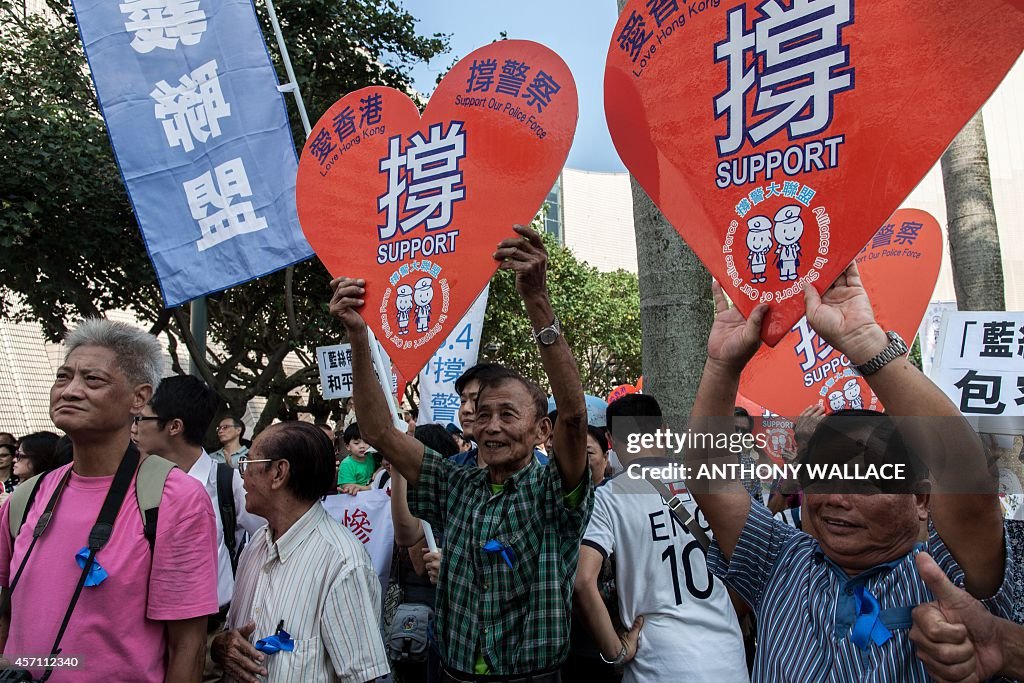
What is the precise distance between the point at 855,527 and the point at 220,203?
3.56 meters

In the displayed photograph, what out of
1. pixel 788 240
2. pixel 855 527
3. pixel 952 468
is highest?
pixel 788 240

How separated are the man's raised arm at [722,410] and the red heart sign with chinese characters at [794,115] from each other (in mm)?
47

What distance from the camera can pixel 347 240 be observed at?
307 centimetres

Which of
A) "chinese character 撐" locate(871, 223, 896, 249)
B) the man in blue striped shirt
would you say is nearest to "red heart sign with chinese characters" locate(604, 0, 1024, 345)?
the man in blue striped shirt

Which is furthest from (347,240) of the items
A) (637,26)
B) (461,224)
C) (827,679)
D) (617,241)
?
(617,241)

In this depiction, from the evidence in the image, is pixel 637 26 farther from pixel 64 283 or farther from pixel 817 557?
pixel 64 283

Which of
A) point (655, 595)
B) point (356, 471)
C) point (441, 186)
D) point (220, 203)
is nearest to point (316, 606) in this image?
point (655, 595)

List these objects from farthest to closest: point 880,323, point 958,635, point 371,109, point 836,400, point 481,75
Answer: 1. point 836,400
2. point 880,323
3. point 371,109
4. point 481,75
5. point 958,635

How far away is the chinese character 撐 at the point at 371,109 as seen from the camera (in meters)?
3.14

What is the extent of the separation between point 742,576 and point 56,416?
190 cm

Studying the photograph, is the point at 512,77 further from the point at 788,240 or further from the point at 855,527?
the point at 855,527

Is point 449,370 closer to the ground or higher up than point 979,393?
higher up

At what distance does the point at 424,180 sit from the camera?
2938mm

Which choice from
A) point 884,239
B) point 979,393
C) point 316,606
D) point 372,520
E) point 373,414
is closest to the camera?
point 316,606
